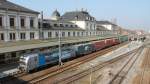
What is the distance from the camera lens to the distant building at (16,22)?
4709cm

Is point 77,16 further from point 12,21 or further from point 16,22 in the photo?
point 12,21

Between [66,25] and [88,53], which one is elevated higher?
[66,25]

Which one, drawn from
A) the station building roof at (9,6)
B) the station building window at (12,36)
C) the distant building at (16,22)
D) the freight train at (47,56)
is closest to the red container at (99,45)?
the freight train at (47,56)

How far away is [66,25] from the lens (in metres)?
83.8

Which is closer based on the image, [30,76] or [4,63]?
[30,76]

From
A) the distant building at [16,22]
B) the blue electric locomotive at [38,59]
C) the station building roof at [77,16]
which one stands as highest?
the station building roof at [77,16]

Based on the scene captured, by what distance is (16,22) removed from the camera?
50.4 m

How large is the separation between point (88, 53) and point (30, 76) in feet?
Result: 85.5

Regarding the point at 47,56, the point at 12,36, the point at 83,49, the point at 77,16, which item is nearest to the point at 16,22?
the point at 12,36

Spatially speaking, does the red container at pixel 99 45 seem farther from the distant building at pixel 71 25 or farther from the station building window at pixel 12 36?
the station building window at pixel 12 36

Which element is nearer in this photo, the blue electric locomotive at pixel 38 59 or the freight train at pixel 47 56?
the blue electric locomotive at pixel 38 59

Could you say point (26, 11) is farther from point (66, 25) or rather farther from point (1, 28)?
point (66, 25)

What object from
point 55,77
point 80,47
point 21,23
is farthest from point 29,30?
point 55,77

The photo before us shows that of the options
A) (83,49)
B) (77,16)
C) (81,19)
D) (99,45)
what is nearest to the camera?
(83,49)
